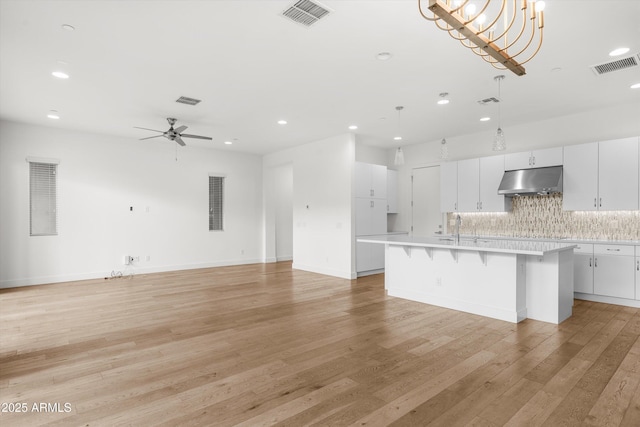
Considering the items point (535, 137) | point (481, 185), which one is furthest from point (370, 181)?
point (535, 137)

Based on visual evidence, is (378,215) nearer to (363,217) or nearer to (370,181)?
(363,217)

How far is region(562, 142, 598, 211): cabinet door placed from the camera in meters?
5.21

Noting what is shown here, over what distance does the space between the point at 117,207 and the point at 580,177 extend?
864cm

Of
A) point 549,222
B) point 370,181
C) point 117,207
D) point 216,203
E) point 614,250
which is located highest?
point 370,181

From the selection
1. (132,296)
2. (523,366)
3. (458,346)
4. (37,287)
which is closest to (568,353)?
(523,366)

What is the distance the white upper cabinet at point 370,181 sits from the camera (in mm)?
7156

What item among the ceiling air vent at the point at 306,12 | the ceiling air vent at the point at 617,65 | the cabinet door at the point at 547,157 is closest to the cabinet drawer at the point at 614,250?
the cabinet door at the point at 547,157

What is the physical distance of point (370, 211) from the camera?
739 cm

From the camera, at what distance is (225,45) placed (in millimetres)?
3395

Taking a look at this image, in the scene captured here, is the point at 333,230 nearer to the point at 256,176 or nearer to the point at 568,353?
the point at 256,176

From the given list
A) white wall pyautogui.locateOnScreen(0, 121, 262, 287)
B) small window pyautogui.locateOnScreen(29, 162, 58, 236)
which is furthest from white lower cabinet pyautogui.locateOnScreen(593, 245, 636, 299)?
small window pyautogui.locateOnScreen(29, 162, 58, 236)

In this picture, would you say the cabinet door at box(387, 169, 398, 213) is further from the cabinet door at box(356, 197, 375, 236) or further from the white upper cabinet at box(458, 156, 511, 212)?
the white upper cabinet at box(458, 156, 511, 212)

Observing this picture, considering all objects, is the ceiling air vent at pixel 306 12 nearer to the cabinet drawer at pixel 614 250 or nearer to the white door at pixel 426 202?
the cabinet drawer at pixel 614 250

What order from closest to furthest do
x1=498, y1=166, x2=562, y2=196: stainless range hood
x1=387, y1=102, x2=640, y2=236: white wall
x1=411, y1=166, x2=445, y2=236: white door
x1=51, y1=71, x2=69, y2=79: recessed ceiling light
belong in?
1. x1=51, y1=71, x2=69, y2=79: recessed ceiling light
2. x1=387, y1=102, x2=640, y2=236: white wall
3. x1=498, y1=166, x2=562, y2=196: stainless range hood
4. x1=411, y1=166, x2=445, y2=236: white door
